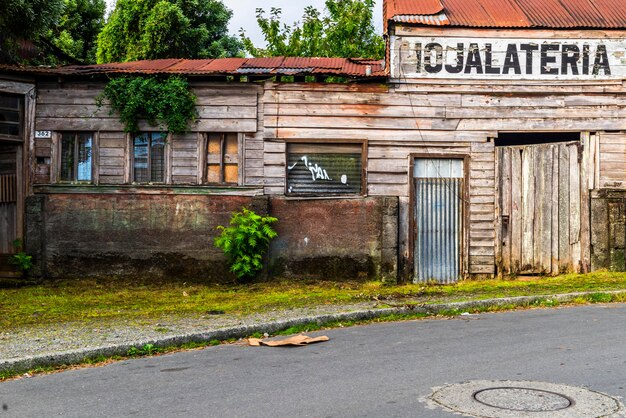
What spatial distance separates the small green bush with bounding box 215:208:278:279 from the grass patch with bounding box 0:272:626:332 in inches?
15.2

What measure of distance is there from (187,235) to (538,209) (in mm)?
7112

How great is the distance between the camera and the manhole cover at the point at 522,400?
5.50 m

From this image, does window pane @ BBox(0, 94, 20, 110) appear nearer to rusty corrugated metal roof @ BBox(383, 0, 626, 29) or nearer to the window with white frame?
the window with white frame

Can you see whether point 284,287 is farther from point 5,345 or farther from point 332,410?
point 332,410

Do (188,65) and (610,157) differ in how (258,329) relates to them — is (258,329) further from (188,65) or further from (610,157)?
(610,157)

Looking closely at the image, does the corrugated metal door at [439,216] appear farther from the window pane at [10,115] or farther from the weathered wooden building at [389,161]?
the window pane at [10,115]

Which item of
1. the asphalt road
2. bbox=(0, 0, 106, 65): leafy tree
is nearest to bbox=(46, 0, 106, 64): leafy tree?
bbox=(0, 0, 106, 65): leafy tree

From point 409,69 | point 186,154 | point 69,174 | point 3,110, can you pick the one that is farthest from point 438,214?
point 3,110

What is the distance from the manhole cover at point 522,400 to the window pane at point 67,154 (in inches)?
436

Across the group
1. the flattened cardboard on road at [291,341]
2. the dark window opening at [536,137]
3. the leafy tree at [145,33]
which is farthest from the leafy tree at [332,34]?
the flattened cardboard on road at [291,341]

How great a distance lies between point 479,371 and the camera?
6.90m

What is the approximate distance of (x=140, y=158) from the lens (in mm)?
15133

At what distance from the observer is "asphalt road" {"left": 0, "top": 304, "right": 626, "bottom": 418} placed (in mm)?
5832

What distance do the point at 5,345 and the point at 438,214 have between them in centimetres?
920
